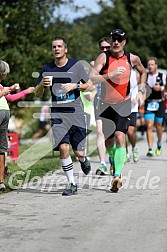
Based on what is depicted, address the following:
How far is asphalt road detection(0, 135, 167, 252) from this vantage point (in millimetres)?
6023

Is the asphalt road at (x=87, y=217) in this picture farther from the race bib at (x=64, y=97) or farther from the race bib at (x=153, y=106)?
the race bib at (x=153, y=106)

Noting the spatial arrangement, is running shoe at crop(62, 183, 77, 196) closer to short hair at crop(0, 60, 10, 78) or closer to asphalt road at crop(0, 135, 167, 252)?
asphalt road at crop(0, 135, 167, 252)

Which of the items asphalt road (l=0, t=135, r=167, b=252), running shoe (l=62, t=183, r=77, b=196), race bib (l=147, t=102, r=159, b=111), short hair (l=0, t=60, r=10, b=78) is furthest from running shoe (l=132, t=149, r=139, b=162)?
short hair (l=0, t=60, r=10, b=78)

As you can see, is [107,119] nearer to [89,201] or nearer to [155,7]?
A: [89,201]

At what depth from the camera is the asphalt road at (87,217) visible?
19.8 ft

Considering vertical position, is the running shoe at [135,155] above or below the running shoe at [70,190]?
below

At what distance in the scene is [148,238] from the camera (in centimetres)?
621

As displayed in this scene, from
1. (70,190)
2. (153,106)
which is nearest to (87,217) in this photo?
(70,190)

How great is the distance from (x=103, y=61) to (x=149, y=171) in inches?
112

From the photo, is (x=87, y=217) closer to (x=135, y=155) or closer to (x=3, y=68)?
(x=3, y=68)

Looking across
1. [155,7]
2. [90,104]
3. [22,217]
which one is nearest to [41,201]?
[22,217]

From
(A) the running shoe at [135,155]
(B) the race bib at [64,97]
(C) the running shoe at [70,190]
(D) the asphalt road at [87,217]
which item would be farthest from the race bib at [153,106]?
(C) the running shoe at [70,190]

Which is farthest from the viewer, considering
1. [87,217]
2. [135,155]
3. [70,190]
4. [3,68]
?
[135,155]

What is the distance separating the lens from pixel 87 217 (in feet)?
24.0
